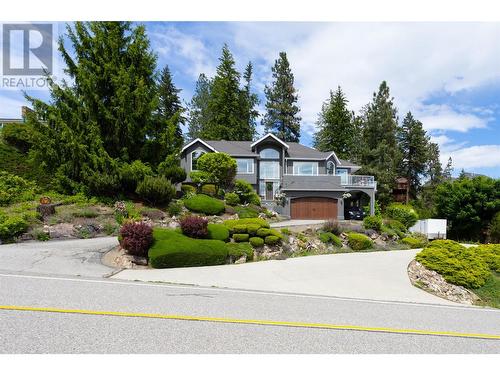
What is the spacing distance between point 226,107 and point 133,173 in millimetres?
28467

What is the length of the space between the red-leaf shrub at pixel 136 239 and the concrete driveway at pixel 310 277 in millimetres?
1070

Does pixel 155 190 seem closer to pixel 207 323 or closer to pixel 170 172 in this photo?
pixel 170 172

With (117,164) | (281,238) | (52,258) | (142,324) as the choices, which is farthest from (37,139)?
(142,324)

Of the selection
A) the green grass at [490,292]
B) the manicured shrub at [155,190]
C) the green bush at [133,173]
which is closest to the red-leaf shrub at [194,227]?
the manicured shrub at [155,190]

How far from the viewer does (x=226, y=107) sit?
43594 mm

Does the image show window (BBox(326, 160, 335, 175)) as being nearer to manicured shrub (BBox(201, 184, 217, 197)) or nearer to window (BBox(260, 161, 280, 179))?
window (BBox(260, 161, 280, 179))

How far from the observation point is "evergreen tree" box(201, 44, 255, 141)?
43.0m

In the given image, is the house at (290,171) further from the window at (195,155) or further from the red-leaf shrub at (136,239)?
the red-leaf shrub at (136,239)

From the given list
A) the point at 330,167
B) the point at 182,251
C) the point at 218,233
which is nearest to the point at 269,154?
the point at 330,167

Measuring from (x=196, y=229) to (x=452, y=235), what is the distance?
26873 mm

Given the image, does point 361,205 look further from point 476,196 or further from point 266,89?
point 266,89

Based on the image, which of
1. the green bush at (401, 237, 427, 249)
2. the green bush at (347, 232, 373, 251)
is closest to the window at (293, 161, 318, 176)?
the green bush at (401, 237, 427, 249)

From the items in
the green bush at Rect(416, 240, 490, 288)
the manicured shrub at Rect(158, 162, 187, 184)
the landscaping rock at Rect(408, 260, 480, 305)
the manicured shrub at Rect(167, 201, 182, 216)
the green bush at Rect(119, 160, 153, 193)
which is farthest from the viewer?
the manicured shrub at Rect(158, 162, 187, 184)

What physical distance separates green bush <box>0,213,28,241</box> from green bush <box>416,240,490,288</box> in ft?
51.1
